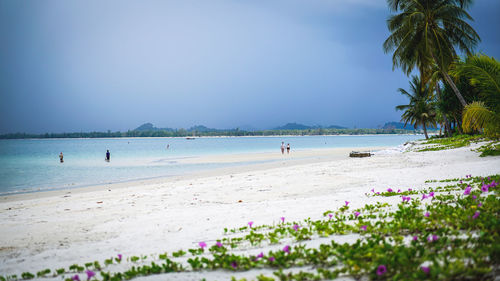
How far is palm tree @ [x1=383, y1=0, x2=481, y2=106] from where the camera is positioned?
23531 millimetres

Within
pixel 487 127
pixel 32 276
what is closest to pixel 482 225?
pixel 32 276

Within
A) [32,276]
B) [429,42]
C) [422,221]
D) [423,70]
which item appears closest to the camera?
[32,276]

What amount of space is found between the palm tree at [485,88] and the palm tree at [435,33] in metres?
12.6

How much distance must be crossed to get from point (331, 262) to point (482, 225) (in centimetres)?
202

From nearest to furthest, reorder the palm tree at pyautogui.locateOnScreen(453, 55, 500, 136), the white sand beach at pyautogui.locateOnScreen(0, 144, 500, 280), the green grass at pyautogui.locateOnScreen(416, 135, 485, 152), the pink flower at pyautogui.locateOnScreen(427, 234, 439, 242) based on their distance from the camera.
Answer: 1. the pink flower at pyautogui.locateOnScreen(427, 234, 439, 242)
2. the white sand beach at pyautogui.locateOnScreen(0, 144, 500, 280)
3. the palm tree at pyautogui.locateOnScreen(453, 55, 500, 136)
4. the green grass at pyautogui.locateOnScreen(416, 135, 485, 152)

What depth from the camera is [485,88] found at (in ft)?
38.6

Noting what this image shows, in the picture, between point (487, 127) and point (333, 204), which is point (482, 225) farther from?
point (487, 127)

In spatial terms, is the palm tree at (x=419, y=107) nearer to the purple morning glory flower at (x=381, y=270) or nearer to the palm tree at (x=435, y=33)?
the palm tree at (x=435, y=33)

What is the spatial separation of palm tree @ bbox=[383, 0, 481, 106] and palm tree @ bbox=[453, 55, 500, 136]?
1262 cm

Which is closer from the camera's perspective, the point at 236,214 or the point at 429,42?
the point at 236,214

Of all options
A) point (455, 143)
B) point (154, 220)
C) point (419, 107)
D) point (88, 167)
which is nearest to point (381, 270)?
point (154, 220)

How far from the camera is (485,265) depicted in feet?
9.46

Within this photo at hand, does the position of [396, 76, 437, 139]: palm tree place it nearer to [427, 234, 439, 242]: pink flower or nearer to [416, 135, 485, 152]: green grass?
[416, 135, 485, 152]: green grass

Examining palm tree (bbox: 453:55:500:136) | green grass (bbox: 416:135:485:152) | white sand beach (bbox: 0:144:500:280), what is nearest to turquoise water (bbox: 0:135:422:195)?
white sand beach (bbox: 0:144:500:280)
